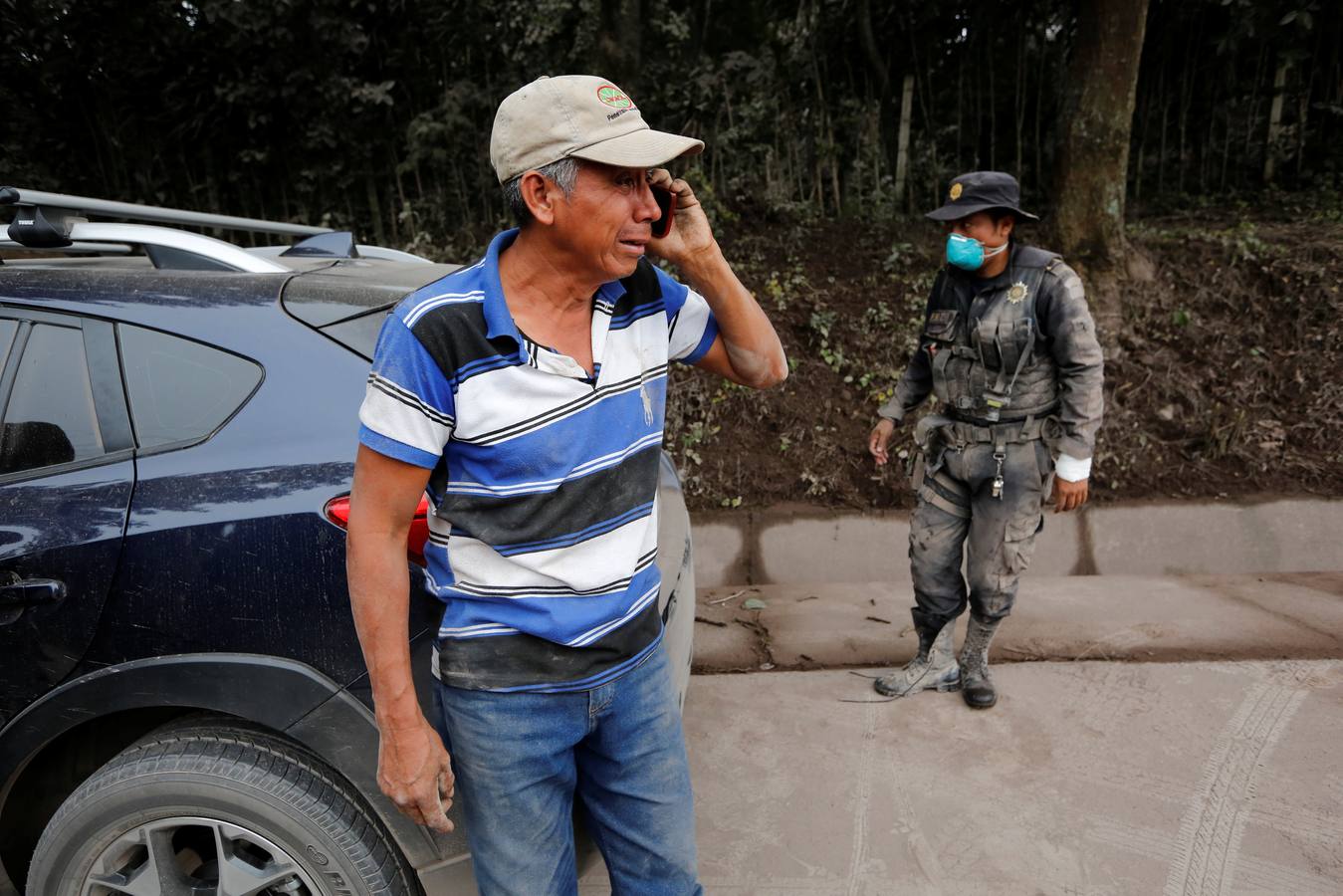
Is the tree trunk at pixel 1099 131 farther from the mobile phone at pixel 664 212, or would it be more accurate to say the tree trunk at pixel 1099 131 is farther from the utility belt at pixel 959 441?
the mobile phone at pixel 664 212

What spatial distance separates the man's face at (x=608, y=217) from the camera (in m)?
1.43

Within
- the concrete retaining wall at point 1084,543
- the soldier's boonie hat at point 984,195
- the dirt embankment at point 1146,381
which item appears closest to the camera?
the soldier's boonie hat at point 984,195

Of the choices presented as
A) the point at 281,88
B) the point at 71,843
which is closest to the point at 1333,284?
the point at 71,843

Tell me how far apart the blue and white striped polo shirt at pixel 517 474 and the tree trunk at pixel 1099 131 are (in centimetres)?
495

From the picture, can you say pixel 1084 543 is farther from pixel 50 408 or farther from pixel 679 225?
pixel 50 408

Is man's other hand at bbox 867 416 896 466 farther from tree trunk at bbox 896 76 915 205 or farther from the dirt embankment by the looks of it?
tree trunk at bbox 896 76 915 205

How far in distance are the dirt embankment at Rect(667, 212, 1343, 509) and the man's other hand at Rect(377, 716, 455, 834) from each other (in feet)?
11.0

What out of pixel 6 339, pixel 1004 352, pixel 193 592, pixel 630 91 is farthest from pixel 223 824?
pixel 630 91

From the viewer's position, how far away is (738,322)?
5.79ft

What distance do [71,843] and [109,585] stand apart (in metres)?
0.54

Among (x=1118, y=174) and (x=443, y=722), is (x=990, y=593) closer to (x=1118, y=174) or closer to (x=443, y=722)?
(x=443, y=722)

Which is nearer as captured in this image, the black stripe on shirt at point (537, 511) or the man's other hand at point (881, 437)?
the black stripe on shirt at point (537, 511)

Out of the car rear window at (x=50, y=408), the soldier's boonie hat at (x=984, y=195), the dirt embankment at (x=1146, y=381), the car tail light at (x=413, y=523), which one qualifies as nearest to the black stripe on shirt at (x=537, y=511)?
the car tail light at (x=413, y=523)

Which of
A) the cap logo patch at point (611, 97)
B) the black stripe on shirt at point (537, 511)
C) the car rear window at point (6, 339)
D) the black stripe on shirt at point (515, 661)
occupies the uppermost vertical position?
the cap logo patch at point (611, 97)
